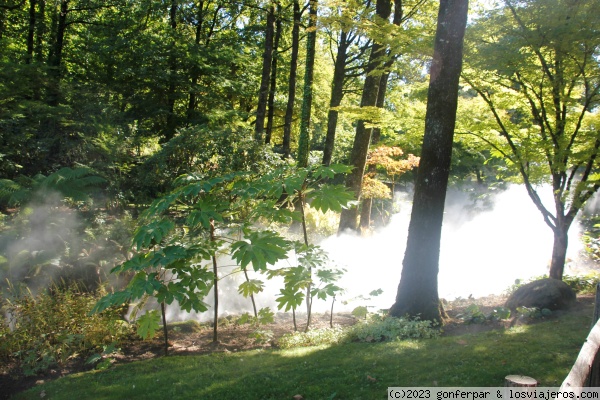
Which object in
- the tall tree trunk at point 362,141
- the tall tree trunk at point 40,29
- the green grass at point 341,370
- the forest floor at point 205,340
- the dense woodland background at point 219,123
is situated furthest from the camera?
the tall tree trunk at point 40,29

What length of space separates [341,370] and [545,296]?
408 cm

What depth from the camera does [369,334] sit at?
590cm

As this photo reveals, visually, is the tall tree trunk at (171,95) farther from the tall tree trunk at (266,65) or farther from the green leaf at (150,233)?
the green leaf at (150,233)

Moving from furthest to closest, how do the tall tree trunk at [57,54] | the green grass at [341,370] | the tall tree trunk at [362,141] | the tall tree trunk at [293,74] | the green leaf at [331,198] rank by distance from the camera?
1. the tall tree trunk at [293,74]
2. the tall tree trunk at [57,54]
3. the tall tree trunk at [362,141]
4. the green leaf at [331,198]
5. the green grass at [341,370]

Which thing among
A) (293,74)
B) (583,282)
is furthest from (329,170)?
(293,74)

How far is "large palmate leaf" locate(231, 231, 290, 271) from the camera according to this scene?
418 cm

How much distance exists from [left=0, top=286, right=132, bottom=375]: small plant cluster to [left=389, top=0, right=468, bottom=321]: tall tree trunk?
4.04m

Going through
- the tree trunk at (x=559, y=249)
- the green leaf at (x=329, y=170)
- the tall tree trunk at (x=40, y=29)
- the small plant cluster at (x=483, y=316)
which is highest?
the tall tree trunk at (x=40, y=29)

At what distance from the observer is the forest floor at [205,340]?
17.6 ft

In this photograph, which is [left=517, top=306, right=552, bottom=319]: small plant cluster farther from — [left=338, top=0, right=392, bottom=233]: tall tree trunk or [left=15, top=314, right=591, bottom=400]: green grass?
[left=338, top=0, right=392, bottom=233]: tall tree trunk

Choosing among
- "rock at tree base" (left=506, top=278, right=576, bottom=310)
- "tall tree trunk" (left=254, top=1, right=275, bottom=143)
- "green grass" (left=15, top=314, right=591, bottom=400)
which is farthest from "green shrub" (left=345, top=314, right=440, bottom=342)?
"tall tree trunk" (left=254, top=1, right=275, bottom=143)

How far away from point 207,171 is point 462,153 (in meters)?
15.6

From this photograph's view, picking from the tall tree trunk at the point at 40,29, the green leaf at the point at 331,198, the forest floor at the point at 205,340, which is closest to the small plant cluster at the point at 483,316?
the forest floor at the point at 205,340

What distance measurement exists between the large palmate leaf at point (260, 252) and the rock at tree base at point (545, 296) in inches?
178
